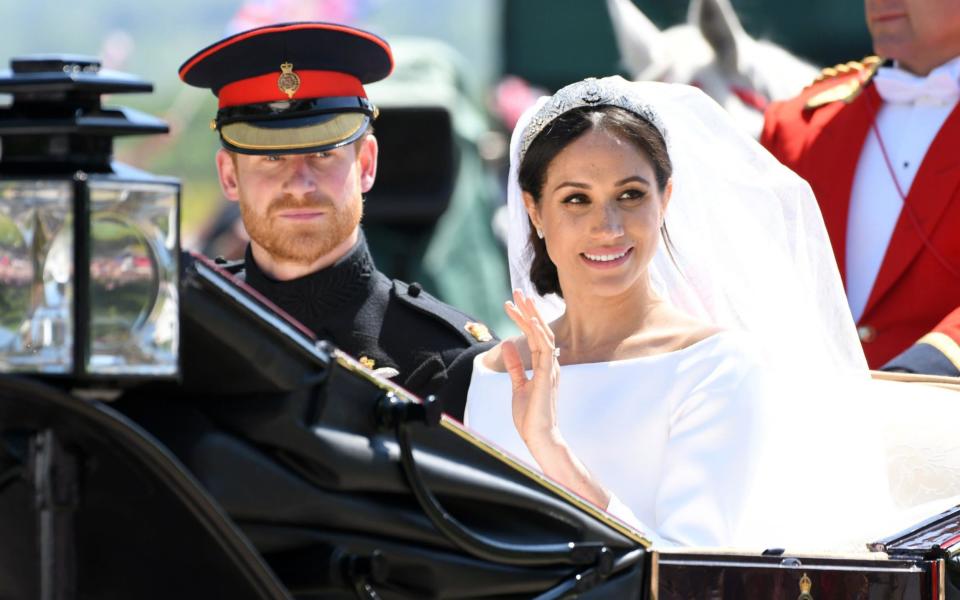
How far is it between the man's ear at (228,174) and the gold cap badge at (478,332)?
510mm

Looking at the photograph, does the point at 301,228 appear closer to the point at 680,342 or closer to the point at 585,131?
the point at 585,131

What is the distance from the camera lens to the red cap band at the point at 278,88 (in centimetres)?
315

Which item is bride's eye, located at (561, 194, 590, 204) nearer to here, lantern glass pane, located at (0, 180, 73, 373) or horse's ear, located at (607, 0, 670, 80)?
lantern glass pane, located at (0, 180, 73, 373)

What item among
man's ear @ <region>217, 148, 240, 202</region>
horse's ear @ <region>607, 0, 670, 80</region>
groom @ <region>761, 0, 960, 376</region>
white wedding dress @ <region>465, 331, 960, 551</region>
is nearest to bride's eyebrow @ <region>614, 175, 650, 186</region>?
white wedding dress @ <region>465, 331, 960, 551</region>

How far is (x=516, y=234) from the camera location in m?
2.99

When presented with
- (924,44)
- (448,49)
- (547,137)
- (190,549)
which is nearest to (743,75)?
(924,44)

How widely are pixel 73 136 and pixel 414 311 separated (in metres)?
1.87

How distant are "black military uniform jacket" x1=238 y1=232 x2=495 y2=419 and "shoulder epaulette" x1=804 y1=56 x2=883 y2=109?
3.77 ft

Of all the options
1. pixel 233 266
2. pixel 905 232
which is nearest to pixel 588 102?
pixel 233 266

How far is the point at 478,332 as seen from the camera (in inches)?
130

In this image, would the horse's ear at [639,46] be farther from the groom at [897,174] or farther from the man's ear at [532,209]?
the man's ear at [532,209]

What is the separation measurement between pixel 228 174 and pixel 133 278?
181 cm

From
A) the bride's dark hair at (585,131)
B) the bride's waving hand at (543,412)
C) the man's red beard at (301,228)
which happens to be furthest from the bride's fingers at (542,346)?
the man's red beard at (301,228)

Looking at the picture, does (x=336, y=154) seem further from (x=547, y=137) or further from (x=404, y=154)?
(x=404, y=154)
